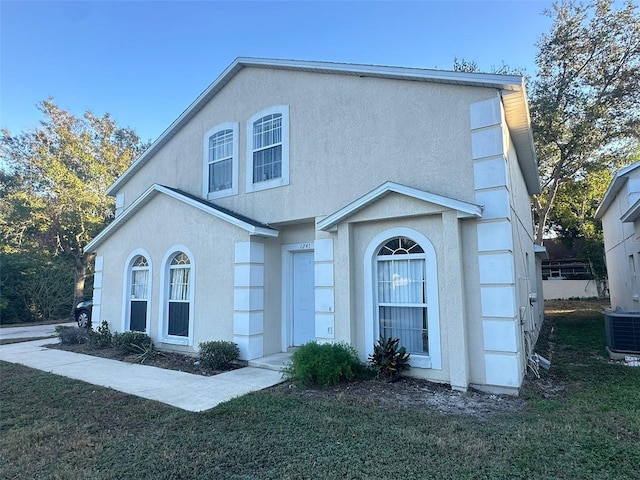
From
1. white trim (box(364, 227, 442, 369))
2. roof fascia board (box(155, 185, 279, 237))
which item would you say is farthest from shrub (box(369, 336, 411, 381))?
roof fascia board (box(155, 185, 279, 237))

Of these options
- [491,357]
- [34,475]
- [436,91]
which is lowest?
[34,475]

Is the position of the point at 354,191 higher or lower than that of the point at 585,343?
higher

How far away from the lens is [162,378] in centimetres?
764

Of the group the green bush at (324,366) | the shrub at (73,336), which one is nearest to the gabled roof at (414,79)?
the shrub at (73,336)

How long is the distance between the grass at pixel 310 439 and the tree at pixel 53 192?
1827cm

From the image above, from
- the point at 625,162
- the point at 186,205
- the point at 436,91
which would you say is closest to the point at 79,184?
the point at 186,205

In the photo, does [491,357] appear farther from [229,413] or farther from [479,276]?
[229,413]

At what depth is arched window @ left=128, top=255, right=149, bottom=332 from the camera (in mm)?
10555

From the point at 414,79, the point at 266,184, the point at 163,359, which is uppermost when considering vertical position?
the point at 414,79

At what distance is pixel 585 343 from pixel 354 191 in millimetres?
8578

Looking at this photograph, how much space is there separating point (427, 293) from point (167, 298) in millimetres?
6809

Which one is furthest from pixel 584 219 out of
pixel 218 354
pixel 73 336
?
pixel 73 336

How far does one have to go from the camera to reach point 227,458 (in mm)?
4070

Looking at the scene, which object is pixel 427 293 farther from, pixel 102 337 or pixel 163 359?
pixel 102 337
